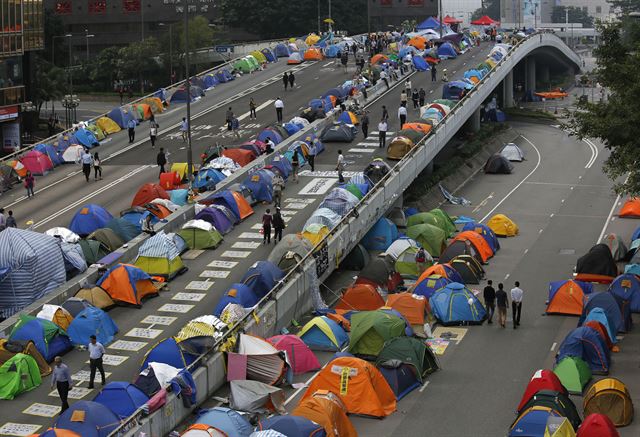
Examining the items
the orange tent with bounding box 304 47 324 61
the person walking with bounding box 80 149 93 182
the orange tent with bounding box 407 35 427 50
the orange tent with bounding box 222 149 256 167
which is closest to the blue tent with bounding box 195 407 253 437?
the orange tent with bounding box 222 149 256 167

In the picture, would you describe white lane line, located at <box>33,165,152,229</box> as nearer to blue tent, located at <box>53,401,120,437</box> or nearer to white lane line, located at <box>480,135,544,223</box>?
white lane line, located at <box>480,135,544,223</box>

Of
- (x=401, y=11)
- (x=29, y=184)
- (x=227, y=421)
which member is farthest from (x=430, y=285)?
(x=401, y=11)

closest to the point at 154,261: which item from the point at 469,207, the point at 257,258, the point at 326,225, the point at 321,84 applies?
the point at 257,258

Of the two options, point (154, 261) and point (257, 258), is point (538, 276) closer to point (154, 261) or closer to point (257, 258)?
point (257, 258)

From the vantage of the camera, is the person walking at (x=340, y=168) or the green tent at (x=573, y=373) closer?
the green tent at (x=573, y=373)

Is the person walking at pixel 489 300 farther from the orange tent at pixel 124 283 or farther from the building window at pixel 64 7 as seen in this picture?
the building window at pixel 64 7

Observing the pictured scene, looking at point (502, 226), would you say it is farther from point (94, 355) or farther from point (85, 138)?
point (94, 355)

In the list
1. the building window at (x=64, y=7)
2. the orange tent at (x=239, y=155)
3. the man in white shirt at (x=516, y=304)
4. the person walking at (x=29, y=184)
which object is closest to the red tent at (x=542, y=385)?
the man in white shirt at (x=516, y=304)
